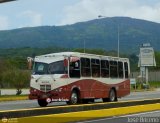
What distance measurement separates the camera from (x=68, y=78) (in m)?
25.5

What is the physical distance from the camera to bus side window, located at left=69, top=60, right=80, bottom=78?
2580 centimetres

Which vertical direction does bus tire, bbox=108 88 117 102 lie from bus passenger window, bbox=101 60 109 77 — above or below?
below

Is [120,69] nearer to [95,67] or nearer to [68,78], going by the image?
[95,67]

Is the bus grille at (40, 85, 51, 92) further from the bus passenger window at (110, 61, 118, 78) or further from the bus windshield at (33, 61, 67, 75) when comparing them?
the bus passenger window at (110, 61, 118, 78)

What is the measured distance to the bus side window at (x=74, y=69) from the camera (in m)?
25.8

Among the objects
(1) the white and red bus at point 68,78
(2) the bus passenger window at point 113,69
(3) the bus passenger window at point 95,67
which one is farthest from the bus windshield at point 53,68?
(2) the bus passenger window at point 113,69

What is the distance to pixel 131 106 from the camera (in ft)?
66.3

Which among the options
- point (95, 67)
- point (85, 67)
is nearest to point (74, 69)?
point (85, 67)

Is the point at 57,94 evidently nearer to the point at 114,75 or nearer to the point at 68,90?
the point at 68,90

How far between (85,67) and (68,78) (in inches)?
77.5

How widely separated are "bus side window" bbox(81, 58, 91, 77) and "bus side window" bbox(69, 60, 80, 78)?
0.41 m

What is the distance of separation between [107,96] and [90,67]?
122 inches

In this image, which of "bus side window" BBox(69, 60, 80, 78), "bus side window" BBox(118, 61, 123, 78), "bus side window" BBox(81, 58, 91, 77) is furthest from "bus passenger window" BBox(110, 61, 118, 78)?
"bus side window" BBox(69, 60, 80, 78)

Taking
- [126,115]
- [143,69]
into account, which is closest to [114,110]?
[126,115]
